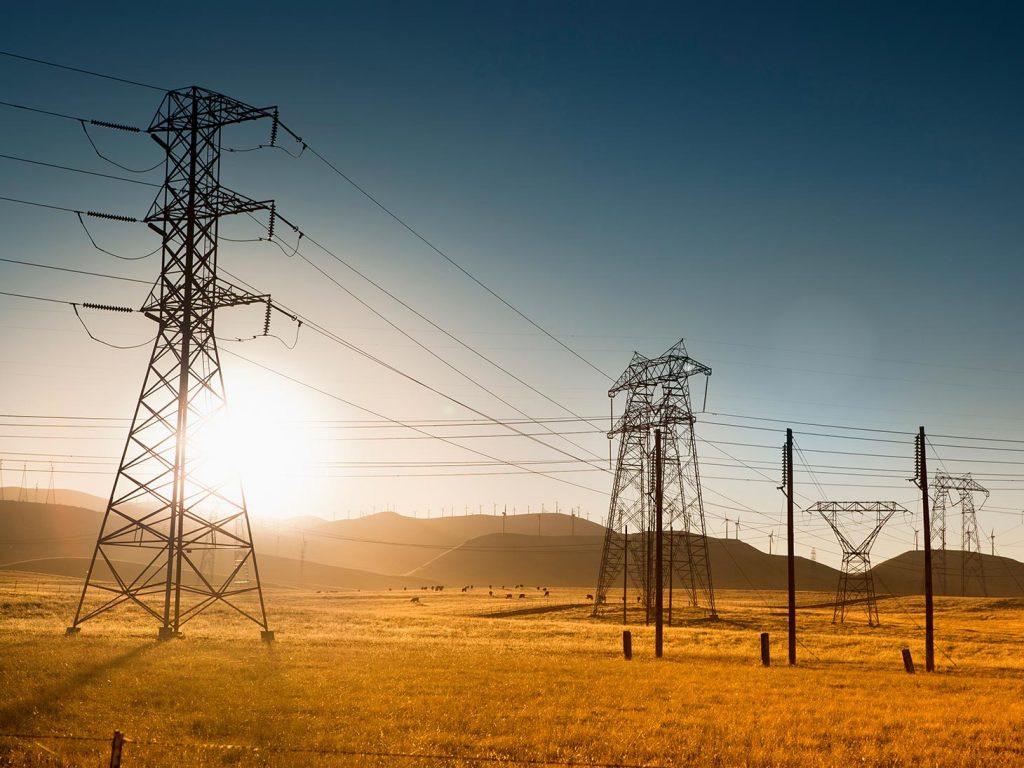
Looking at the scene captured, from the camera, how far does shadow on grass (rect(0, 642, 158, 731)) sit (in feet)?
60.4

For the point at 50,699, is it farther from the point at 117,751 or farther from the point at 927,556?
the point at 927,556

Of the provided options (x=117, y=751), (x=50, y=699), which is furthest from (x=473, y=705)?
(x=117, y=751)

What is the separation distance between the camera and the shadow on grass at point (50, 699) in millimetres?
18406

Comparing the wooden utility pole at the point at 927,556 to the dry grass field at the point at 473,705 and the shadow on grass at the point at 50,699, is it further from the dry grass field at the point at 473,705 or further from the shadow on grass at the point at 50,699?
the shadow on grass at the point at 50,699

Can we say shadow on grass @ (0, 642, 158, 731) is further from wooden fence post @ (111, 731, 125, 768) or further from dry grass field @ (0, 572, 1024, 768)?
wooden fence post @ (111, 731, 125, 768)

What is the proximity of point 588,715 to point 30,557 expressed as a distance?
207681mm

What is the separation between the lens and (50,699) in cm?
2030

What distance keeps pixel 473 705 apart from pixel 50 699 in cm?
1097

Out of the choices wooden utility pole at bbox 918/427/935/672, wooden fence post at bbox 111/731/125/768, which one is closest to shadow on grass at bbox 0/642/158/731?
wooden fence post at bbox 111/731/125/768

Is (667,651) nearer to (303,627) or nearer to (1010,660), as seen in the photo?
(1010,660)

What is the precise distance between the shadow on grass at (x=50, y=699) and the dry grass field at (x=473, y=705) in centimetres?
7

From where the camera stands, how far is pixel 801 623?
72.4 m

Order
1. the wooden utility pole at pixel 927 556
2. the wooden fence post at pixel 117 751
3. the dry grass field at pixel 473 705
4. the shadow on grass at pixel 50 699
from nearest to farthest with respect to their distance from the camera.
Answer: the wooden fence post at pixel 117 751
the dry grass field at pixel 473 705
the shadow on grass at pixel 50 699
the wooden utility pole at pixel 927 556

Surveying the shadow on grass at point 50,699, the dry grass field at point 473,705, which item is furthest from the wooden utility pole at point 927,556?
the shadow on grass at point 50,699
